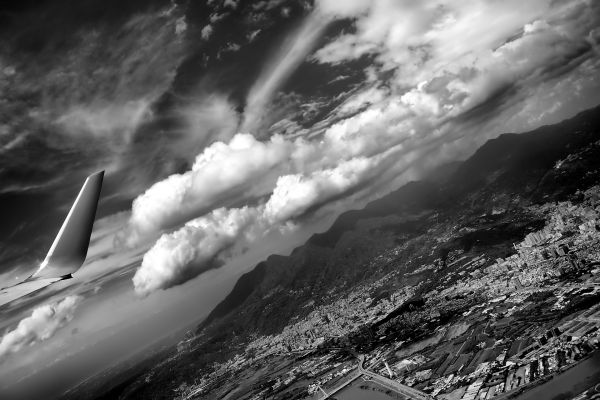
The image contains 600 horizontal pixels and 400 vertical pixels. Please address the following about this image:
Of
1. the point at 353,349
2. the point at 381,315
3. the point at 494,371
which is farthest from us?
the point at 381,315

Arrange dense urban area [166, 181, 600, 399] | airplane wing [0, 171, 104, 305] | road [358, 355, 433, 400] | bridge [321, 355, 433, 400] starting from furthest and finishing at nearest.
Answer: bridge [321, 355, 433, 400] → road [358, 355, 433, 400] → dense urban area [166, 181, 600, 399] → airplane wing [0, 171, 104, 305]

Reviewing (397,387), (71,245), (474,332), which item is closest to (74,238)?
(71,245)

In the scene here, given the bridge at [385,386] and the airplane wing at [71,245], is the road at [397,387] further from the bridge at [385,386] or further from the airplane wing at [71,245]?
the airplane wing at [71,245]

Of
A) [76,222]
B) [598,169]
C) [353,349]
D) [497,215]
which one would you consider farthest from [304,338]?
[598,169]

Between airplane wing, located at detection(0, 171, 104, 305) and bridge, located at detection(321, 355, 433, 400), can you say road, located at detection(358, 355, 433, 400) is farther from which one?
airplane wing, located at detection(0, 171, 104, 305)

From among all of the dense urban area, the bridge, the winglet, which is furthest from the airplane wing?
the bridge

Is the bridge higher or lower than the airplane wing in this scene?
lower

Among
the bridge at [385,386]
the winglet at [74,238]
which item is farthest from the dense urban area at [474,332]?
the winglet at [74,238]

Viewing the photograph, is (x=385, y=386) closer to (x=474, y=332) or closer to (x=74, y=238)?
(x=474, y=332)

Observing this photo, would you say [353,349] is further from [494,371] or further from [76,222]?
[76,222]
